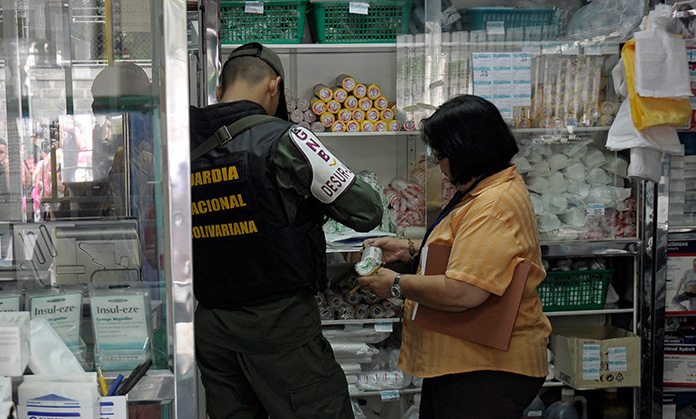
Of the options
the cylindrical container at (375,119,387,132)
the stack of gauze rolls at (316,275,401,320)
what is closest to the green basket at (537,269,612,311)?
the stack of gauze rolls at (316,275,401,320)

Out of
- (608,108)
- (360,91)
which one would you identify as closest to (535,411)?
(608,108)

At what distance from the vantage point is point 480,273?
2053 millimetres

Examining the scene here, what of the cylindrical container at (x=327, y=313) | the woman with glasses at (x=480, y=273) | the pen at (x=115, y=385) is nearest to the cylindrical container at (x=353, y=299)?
the cylindrical container at (x=327, y=313)

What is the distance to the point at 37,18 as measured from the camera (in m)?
1.72

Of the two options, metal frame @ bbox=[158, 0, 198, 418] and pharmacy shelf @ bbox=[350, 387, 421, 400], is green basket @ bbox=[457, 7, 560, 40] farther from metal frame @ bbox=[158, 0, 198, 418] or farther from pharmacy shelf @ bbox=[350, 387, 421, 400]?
metal frame @ bbox=[158, 0, 198, 418]

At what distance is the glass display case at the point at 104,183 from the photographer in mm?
1278

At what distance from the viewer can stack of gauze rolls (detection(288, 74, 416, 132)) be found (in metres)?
3.41

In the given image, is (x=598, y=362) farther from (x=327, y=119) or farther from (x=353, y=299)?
(x=327, y=119)

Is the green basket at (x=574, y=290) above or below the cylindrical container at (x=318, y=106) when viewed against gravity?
below

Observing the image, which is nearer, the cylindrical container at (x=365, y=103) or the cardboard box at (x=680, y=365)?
the cylindrical container at (x=365, y=103)

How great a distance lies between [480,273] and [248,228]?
0.74 metres

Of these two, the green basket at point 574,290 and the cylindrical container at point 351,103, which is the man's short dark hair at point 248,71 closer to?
the cylindrical container at point 351,103

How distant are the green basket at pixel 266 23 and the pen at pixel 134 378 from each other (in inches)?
90.1

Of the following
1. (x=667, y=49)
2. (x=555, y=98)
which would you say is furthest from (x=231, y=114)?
(x=667, y=49)
